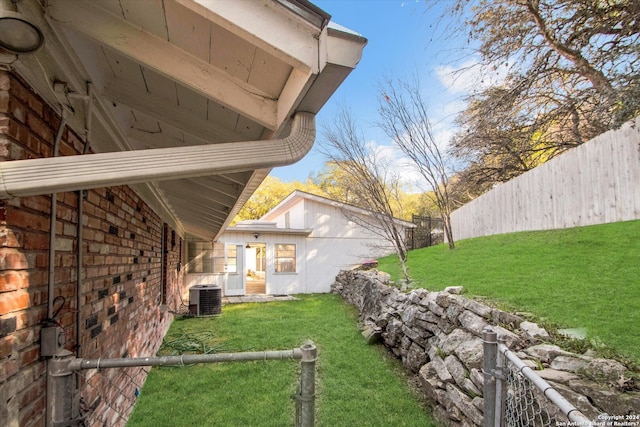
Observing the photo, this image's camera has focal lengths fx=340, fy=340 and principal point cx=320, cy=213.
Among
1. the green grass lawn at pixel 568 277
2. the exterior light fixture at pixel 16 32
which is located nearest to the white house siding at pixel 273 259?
the green grass lawn at pixel 568 277

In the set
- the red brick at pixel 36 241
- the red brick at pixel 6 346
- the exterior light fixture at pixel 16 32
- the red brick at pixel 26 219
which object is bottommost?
the red brick at pixel 6 346

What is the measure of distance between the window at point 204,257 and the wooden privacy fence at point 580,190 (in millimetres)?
9365

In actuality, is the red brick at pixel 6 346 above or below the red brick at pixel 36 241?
below

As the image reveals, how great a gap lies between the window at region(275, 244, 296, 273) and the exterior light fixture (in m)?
12.9

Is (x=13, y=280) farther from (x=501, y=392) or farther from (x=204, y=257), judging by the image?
(x=204, y=257)

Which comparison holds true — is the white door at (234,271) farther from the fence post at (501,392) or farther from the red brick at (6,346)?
the red brick at (6,346)

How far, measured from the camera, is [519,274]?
5164 millimetres

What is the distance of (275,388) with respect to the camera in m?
4.40

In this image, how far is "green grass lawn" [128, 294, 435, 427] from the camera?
3.67 m

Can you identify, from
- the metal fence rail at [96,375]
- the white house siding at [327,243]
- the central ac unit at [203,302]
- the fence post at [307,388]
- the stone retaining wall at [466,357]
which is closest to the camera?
the metal fence rail at [96,375]

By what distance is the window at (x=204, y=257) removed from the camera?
1253 cm

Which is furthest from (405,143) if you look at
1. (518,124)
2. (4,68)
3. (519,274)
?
(4,68)

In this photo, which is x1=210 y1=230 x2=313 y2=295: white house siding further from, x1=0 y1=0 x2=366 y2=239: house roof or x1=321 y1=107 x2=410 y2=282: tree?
x1=0 y1=0 x2=366 y2=239: house roof

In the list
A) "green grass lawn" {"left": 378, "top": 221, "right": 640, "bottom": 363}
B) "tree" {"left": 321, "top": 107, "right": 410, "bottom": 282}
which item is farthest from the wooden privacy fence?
"tree" {"left": 321, "top": 107, "right": 410, "bottom": 282}
